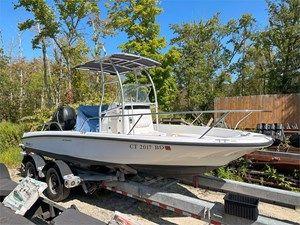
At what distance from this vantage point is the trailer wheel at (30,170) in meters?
6.87

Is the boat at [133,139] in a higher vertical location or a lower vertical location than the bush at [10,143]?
higher

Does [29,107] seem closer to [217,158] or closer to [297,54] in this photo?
[217,158]

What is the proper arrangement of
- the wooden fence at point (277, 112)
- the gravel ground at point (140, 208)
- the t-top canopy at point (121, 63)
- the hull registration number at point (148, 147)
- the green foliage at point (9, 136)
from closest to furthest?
1. the hull registration number at point (148, 147)
2. the gravel ground at point (140, 208)
3. the t-top canopy at point (121, 63)
4. the green foliage at point (9, 136)
5. the wooden fence at point (277, 112)

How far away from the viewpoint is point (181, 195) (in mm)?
4723

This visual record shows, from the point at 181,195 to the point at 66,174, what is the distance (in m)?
2.02

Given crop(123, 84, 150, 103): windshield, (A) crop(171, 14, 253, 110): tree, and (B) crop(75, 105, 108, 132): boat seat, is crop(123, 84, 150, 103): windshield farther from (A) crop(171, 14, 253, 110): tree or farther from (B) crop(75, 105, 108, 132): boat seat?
(A) crop(171, 14, 253, 110): tree

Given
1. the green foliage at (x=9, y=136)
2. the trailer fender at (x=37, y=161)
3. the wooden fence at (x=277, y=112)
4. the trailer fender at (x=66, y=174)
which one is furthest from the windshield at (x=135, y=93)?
the wooden fence at (x=277, y=112)

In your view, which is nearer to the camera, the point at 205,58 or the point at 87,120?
the point at 87,120

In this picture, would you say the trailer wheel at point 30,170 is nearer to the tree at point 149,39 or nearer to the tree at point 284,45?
the tree at point 149,39

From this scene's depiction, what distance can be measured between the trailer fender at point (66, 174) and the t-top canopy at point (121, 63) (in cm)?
180

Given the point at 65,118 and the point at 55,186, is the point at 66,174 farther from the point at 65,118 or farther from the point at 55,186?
the point at 65,118

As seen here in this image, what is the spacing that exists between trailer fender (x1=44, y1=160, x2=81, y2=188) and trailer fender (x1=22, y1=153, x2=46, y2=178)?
1.11 ft

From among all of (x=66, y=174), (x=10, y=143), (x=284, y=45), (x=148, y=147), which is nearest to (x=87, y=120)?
(x=66, y=174)

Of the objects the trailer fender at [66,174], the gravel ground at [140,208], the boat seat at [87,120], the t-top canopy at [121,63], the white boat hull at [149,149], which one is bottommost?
the gravel ground at [140,208]
